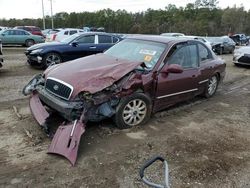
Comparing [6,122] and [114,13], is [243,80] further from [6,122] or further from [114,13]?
[114,13]

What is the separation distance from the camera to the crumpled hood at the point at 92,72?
5.16 metres

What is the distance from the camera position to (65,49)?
12188 millimetres

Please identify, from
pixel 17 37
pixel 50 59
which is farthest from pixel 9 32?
pixel 50 59

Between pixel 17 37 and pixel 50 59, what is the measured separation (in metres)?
12.5

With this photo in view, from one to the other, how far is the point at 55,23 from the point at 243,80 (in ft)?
233

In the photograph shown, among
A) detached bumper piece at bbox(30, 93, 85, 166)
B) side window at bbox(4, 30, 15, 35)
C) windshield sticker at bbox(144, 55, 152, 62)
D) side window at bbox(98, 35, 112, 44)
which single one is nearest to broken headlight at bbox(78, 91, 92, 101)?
detached bumper piece at bbox(30, 93, 85, 166)

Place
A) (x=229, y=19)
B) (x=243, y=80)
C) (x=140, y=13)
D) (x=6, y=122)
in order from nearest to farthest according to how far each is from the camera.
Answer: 1. (x=6, y=122)
2. (x=243, y=80)
3. (x=229, y=19)
4. (x=140, y=13)

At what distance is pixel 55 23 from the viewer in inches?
3034

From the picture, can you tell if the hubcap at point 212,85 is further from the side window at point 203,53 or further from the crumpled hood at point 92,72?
the crumpled hood at point 92,72

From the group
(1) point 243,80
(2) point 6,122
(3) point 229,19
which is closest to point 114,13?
(3) point 229,19

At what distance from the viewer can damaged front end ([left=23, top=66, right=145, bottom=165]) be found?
464 cm

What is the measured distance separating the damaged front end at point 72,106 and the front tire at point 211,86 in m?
2.93

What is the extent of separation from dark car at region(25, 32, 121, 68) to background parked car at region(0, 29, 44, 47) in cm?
1154

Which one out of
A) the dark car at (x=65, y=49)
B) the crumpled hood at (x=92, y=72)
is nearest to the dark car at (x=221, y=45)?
the dark car at (x=65, y=49)
